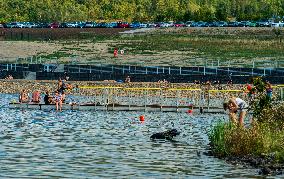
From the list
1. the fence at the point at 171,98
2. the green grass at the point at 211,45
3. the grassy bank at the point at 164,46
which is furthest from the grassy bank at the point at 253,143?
the green grass at the point at 211,45

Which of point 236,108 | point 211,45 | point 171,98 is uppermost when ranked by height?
point 211,45

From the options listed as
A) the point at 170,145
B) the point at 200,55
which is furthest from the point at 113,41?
the point at 170,145

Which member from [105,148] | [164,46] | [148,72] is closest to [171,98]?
[148,72]

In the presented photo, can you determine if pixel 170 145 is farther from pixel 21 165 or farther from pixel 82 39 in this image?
pixel 82 39

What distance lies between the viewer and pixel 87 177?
105 ft

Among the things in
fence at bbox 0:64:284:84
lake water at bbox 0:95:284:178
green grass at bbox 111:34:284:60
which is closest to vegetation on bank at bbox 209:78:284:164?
lake water at bbox 0:95:284:178

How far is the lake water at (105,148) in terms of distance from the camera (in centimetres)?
3341

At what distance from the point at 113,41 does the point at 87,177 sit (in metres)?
121

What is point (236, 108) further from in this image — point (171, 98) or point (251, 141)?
point (171, 98)

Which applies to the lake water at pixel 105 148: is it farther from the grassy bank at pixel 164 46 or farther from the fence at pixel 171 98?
the grassy bank at pixel 164 46

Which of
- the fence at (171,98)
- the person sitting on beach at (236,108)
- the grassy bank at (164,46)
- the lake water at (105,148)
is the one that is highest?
the grassy bank at (164,46)

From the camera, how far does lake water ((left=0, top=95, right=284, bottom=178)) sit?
33406mm

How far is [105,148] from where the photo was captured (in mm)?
40438

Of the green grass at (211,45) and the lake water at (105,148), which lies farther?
the green grass at (211,45)
